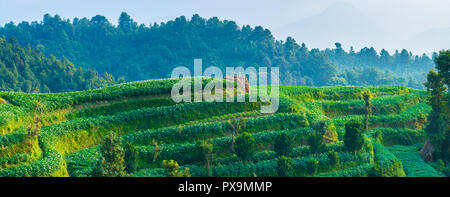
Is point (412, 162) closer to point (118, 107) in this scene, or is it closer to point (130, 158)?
point (130, 158)

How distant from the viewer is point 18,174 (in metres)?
29.9


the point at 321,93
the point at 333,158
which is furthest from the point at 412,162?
the point at 321,93

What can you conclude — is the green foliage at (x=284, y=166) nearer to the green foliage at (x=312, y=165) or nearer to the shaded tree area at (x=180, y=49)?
the green foliage at (x=312, y=165)

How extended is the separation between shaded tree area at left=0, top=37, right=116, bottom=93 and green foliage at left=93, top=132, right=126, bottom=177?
65945 millimetres

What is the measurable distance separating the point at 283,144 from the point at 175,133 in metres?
9.92

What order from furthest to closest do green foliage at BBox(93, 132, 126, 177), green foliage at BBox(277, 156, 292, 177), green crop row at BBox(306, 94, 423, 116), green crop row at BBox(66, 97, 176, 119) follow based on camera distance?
green crop row at BBox(306, 94, 423, 116) < green crop row at BBox(66, 97, 176, 119) < green foliage at BBox(277, 156, 292, 177) < green foliage at BBox(93, 132, 126, 177)

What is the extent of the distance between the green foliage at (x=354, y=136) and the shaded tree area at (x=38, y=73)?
69.9m

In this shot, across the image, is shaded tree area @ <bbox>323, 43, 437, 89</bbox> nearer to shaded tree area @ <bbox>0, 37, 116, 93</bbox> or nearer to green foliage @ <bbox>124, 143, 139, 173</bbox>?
shaded tree area @ <bbox>0, 37, 116, 93</bbox>

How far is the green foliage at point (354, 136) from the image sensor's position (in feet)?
129

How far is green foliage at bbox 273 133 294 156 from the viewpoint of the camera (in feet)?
122

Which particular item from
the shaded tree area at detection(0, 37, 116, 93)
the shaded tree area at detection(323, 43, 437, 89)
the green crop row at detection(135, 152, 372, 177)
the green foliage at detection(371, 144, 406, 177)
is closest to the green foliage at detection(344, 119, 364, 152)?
the green crop row at detection(135, 152, 372, 177)

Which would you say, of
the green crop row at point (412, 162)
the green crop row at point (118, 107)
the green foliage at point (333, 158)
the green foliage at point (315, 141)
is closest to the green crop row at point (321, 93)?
the green crop row at point (412, 162)
